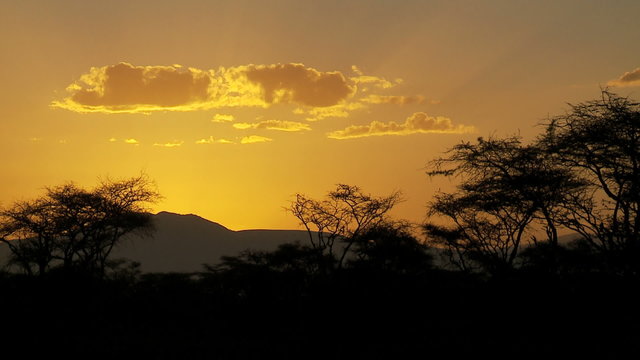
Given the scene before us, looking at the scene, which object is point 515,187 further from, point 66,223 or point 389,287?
point 66,223

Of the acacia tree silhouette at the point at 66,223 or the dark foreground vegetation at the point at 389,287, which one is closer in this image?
the dark foreground vegetation at the point at 389,287

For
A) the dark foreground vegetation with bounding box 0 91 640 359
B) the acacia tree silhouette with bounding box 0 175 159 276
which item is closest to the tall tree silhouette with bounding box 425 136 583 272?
the dark foreground vegetation with bounding box 0 91 640 359

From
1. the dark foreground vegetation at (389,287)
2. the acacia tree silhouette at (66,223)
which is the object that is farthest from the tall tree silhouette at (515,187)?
the acacia tree silhouette at (66,223)

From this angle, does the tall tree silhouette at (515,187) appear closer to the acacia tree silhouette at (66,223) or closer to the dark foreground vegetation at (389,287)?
the dark foreground vegetation at (389,287)

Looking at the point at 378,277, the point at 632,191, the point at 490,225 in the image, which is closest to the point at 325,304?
the point at 378,277

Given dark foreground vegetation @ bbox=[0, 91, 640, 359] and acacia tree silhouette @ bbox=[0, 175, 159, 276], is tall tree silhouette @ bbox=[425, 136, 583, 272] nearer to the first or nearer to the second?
dark foreground vegetation @ bbox=[0, 91, 640, 359]

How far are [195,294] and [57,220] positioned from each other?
11.2 metres

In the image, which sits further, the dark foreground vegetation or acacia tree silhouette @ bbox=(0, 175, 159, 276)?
acacia tree silhouette @ bbox=(0, 175, 159, 276)

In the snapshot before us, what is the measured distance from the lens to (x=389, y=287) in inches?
1160

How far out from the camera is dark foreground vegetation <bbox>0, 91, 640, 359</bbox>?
1762 cm

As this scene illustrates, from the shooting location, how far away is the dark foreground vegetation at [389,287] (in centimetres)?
1762

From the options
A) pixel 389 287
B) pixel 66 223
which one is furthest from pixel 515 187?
pixel 66 223

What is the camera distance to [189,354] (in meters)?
16.6

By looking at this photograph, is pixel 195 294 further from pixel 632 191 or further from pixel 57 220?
pixel 632 191
